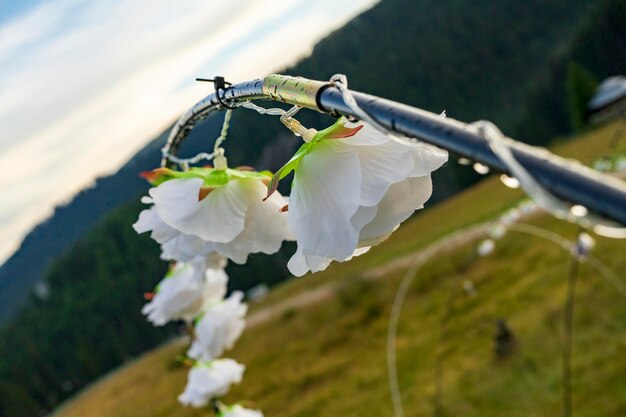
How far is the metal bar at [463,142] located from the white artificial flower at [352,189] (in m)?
0.05

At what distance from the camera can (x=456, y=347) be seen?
481cm

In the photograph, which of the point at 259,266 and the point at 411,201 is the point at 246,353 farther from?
the point at 259,266

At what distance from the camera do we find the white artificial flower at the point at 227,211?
457 millimetres

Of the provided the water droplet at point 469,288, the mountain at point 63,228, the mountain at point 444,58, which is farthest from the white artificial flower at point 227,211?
the mountain at point 63,228

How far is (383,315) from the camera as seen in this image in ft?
23.6

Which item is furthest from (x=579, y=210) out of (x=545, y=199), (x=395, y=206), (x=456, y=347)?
(x=456, y=347)

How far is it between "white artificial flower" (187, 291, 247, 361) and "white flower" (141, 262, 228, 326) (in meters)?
0.03

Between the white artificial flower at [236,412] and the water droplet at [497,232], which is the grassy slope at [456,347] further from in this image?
the white artificial flower at [236,412]

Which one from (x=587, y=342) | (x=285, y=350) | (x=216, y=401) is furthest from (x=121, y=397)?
(x=216, y=401)

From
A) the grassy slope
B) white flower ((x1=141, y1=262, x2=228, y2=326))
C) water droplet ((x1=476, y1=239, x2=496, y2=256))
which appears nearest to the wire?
white flower ((x1=141, y1=262, x2=228, y2=326))

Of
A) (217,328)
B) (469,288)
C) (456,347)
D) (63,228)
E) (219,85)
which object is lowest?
(63,228)

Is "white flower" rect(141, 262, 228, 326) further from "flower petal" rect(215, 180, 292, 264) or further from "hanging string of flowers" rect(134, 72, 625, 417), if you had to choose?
"flower petal" rect(215, 180, 292, 264)

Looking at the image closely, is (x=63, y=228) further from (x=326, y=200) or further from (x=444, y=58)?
(x=326, y=200)

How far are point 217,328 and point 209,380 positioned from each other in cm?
11
